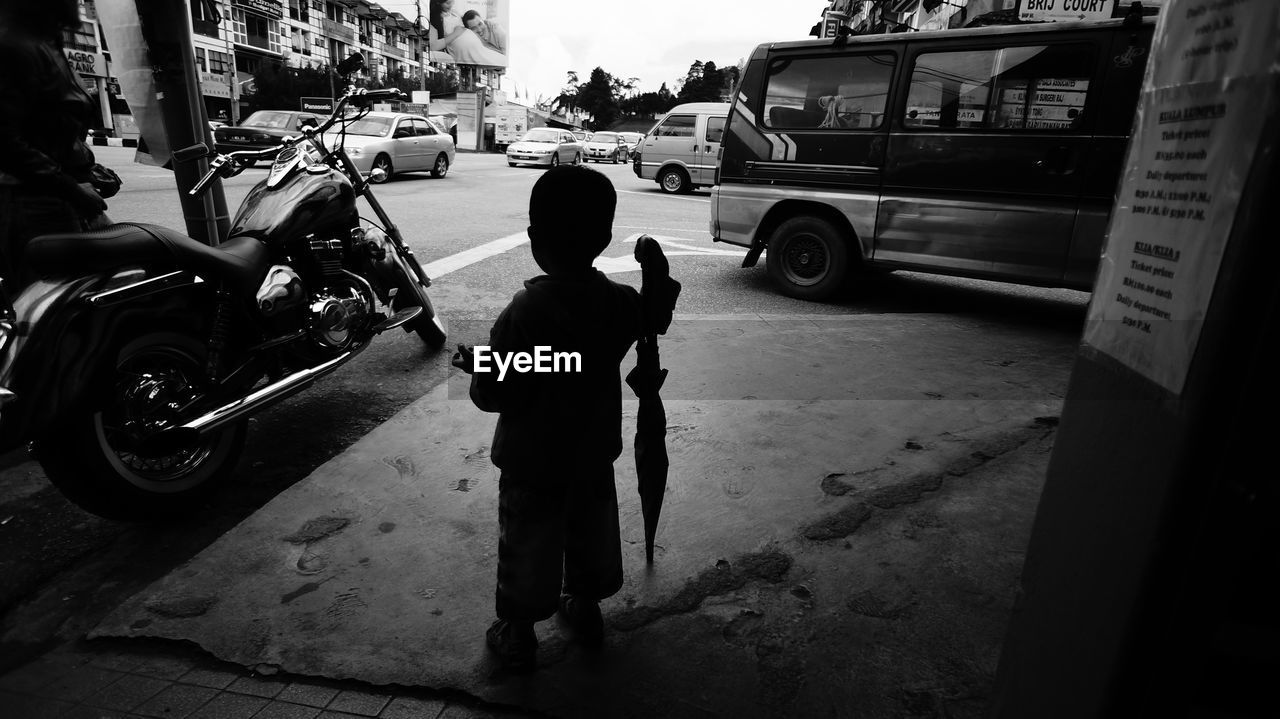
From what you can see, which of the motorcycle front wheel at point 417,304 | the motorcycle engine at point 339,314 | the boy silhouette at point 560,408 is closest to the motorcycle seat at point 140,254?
the motorcycle engine at point 339,314

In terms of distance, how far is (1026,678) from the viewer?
1.25 meters

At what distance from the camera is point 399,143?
592 inches

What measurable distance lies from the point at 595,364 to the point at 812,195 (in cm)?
475

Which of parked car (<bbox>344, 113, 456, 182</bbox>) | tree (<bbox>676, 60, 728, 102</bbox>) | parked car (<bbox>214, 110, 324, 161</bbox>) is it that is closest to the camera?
parked car (<bbox>344, 113, 456, 182</bbox>)

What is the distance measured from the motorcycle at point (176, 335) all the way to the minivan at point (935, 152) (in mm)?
3738

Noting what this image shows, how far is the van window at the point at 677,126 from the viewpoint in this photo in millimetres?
15234

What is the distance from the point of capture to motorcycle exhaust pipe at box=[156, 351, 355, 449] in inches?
97.4

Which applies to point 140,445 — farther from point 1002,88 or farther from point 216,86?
point 216,86

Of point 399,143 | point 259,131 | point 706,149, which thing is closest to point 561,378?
point 706,149

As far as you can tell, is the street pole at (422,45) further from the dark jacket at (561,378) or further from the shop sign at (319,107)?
the dark jacket at (561,378)

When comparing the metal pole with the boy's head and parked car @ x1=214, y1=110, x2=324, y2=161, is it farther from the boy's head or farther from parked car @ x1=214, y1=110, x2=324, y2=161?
parked car @ x1=214, y1=110, x2=324, y2=161

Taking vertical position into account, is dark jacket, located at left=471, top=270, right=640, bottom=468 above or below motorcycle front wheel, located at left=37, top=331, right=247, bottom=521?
above

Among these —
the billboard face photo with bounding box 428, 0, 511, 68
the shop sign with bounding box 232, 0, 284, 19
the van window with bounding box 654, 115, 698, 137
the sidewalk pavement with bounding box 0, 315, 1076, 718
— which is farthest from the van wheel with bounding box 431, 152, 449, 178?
the billboard face photo with bounding box 428, 0, 511, 68
